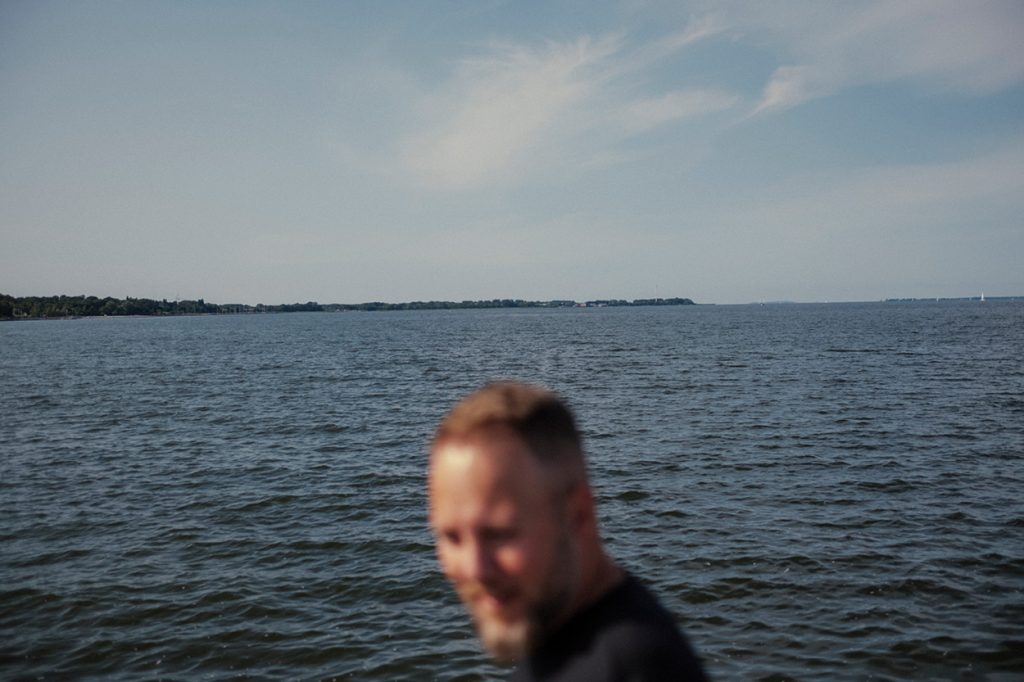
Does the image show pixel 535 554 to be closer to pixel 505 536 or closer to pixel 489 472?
pixel 505 536

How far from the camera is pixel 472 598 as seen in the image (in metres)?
1.65

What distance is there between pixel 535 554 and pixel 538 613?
6.3 inches

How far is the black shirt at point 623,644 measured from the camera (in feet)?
5.17

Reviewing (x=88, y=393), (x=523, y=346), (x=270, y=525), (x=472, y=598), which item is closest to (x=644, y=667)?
(x=472, y=598)

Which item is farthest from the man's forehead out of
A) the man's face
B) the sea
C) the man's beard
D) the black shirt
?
the sea

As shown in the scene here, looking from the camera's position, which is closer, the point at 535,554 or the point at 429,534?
the point at 535,554

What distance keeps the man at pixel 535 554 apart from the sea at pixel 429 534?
9739mm

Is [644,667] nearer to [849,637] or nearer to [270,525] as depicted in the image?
[849,637]

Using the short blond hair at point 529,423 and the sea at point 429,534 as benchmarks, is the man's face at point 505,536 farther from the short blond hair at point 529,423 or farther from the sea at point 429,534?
the sea at point 429,534

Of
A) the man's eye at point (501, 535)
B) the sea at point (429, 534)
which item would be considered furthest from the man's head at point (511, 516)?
the sea at point (429, 534)

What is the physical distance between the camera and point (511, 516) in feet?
5.19

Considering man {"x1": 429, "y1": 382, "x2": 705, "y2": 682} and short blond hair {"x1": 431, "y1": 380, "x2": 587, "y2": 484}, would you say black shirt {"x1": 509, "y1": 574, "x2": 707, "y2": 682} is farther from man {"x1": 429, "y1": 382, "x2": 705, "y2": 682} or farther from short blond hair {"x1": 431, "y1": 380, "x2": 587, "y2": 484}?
short blond hair {"x1": 431, "y1": 380, "x2": 587, "y2": 484}

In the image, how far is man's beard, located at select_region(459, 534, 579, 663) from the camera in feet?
5.30

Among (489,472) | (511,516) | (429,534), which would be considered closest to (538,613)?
(511,516)
